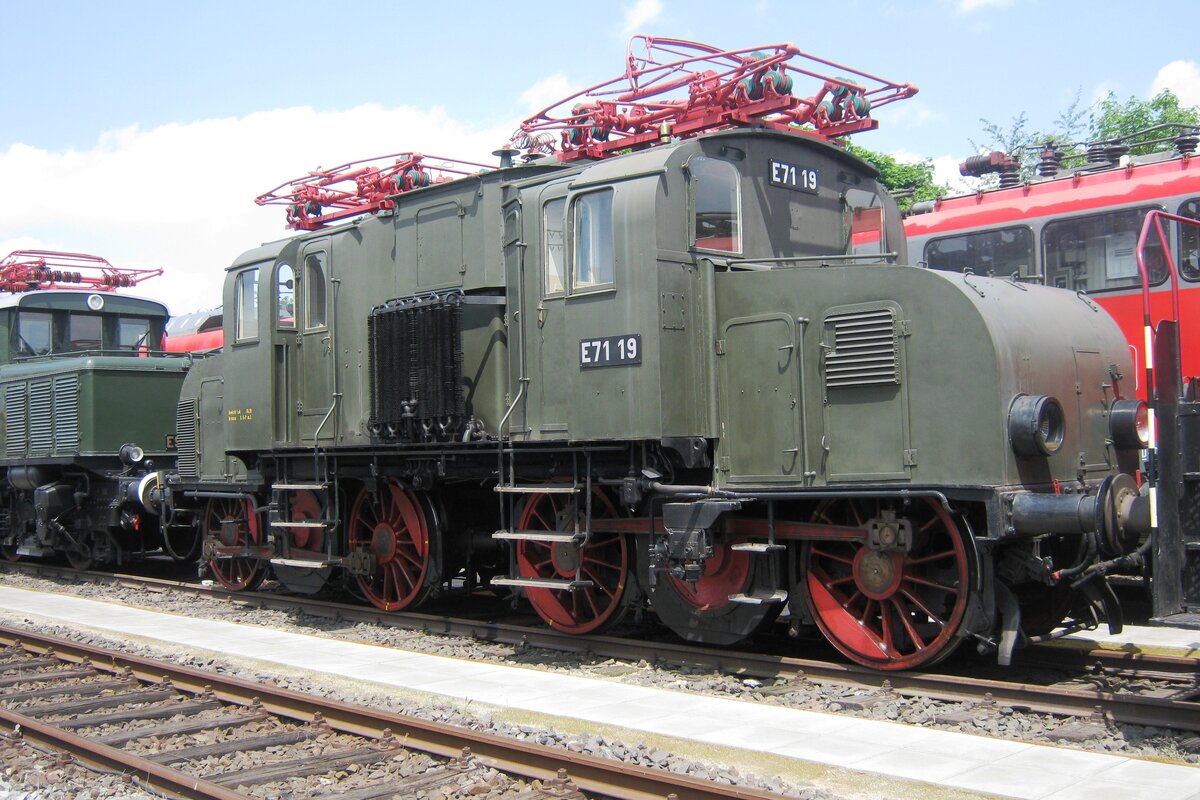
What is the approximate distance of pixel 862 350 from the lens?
26.3ft

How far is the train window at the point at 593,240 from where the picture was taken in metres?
9.02

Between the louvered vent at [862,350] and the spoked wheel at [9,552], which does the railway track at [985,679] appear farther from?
the spoked wheel at [9,552]

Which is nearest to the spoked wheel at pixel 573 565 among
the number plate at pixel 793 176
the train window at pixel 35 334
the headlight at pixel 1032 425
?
the number plate at pixel 793 176

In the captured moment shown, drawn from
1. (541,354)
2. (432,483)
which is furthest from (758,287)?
(432,483)

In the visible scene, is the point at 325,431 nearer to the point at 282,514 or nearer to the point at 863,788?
the point at 282,514

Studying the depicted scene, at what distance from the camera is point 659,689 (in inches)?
321

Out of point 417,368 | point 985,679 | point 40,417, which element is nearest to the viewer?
point 985,679

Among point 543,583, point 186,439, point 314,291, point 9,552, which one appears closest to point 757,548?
point 543,583

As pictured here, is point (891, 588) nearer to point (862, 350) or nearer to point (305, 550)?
point (862, 350)

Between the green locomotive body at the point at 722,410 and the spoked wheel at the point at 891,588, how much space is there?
0.9 inches

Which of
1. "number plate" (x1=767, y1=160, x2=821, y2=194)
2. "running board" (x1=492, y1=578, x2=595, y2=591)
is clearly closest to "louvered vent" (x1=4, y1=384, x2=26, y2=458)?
"running board" (x1=492, y1=578, x2=595, y2=591)

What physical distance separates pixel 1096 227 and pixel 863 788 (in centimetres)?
887

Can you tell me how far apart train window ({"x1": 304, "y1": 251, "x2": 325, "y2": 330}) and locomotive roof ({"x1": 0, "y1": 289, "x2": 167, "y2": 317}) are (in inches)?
308

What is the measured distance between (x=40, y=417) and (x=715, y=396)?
41.8 feet
